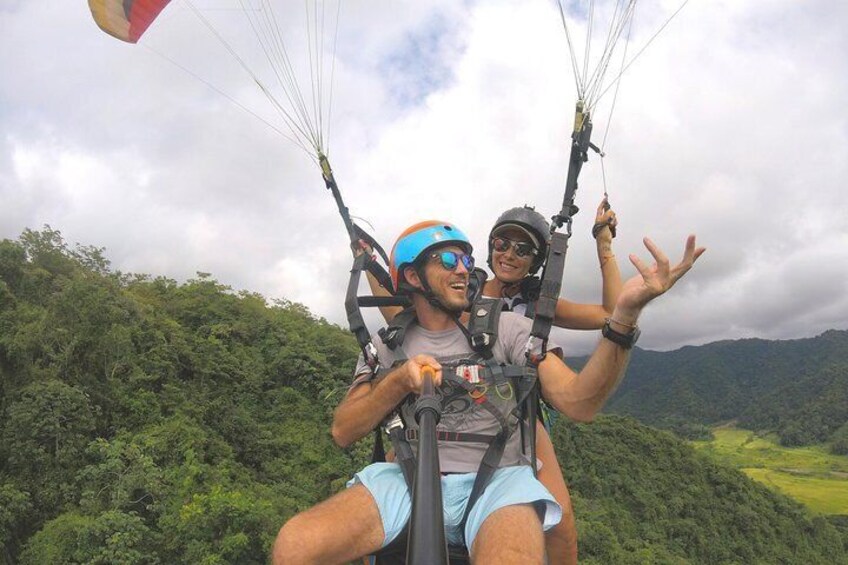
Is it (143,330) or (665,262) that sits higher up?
(143,330)

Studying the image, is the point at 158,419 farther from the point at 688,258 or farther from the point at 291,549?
the point at 688,258

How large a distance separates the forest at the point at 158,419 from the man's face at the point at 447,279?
83.1 inches

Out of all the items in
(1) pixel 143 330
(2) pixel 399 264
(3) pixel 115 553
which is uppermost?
(1) pixel 143 330

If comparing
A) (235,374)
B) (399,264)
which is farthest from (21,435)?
(399,264)

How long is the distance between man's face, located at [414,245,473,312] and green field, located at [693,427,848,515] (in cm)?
8669

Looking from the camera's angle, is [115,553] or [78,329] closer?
[115,553]

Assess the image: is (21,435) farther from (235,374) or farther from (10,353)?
(235,374)

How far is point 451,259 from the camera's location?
2861 millimetres

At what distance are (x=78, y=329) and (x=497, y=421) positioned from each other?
2355 cm

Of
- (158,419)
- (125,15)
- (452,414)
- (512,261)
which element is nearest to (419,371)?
(452,414)

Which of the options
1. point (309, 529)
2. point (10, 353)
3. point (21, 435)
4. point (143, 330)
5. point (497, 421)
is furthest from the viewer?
point (143, 330)

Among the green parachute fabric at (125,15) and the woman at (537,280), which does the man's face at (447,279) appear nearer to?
the woman at (537,280)

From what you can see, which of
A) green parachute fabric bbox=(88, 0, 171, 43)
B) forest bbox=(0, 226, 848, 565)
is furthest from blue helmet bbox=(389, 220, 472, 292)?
green parachute fabric bbox=(88, 0, 171, 43)

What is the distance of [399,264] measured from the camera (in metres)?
2.97
